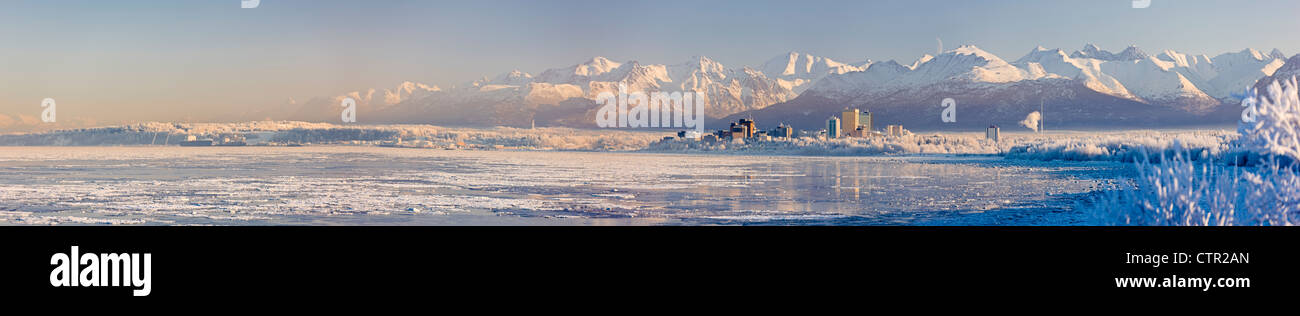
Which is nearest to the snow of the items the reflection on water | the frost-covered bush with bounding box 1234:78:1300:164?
the frost-covered bush with bounding box 1234:78:1300:164

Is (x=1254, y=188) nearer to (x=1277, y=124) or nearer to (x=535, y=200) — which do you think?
(x=1277, y=124)

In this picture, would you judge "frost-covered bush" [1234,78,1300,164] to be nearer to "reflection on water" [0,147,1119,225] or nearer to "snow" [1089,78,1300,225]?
"snow" [1089,78,1300,225]

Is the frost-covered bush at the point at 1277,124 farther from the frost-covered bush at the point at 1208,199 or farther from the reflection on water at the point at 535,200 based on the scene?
the reflection on water at the point at 535,200

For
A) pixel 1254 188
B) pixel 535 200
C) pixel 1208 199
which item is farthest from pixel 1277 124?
pixel 535 200

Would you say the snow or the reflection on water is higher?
the snow

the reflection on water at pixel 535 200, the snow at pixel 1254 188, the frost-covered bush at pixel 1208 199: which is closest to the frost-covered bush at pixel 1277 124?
the snow at pixel 1254 188

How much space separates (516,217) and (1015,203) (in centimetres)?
732

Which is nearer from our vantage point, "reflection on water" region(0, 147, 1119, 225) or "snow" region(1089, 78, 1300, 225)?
"snow" region(1089, 78, 1300, 225)

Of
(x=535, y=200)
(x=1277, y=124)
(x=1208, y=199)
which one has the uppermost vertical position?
(x=1277, y=124)

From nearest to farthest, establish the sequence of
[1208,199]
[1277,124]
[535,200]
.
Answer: [1277,124] < [1208,199] < [535,200]
